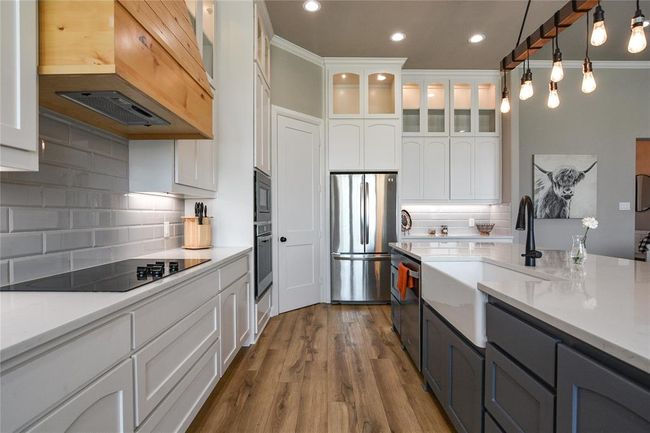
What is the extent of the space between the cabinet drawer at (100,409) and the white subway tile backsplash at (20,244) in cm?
69

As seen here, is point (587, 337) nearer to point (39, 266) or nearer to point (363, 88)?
point (39, 266)

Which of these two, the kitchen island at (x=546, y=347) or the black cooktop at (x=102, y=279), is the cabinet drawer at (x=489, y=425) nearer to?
the kitchen island at (x=546, y=347)

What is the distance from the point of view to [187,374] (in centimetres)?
163

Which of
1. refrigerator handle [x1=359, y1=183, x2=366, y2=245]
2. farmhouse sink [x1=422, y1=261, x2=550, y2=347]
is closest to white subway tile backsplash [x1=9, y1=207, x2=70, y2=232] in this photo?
farmhouse sink [x1=422, y1=261, x2=550, y2=347]

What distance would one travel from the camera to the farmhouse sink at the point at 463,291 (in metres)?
1.33

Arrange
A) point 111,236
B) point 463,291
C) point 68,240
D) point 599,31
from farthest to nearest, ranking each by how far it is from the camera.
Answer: point 111,236 < point 599,31 < point 68,240 < point 463,291

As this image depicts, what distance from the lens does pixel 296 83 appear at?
404 centimetres

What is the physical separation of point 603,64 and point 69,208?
6.18 meters

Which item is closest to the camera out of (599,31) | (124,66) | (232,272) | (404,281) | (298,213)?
(124,66)

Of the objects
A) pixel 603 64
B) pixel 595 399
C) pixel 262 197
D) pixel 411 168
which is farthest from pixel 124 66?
pixel 603 64

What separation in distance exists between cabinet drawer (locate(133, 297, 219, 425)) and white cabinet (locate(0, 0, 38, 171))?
0.75 m

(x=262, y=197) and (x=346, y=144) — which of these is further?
(x=346, y=144)

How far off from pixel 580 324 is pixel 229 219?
2575 millimetres

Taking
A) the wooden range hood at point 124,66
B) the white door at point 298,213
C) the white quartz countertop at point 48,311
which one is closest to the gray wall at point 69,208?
the wooden range hood at point 124,66
